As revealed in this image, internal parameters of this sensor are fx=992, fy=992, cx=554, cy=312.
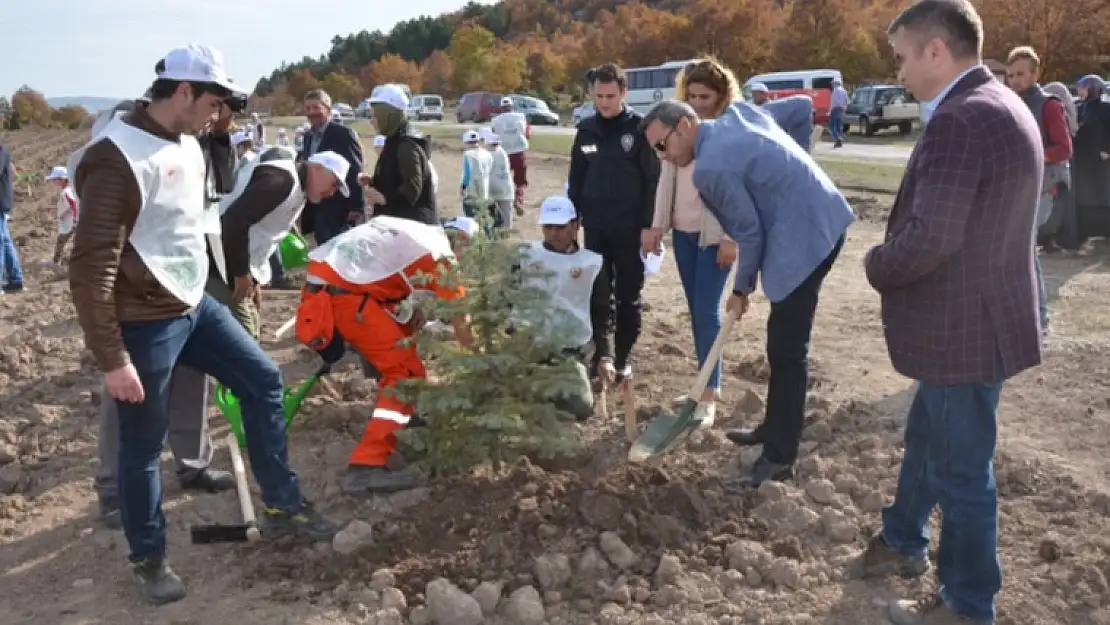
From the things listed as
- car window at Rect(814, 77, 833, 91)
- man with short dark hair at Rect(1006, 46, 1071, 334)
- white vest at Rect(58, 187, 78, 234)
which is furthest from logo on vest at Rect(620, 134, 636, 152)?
car window at Rect(814, 77, 833, 91)

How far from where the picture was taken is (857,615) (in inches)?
135

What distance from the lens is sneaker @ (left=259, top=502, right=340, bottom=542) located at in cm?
396

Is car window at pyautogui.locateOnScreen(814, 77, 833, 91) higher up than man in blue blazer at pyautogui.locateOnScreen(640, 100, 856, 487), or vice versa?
car window at pyautogui.locateOnScreen(814, 77, 833, 91)

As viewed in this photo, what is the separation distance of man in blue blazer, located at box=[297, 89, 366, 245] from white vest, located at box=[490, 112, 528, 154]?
663 cm

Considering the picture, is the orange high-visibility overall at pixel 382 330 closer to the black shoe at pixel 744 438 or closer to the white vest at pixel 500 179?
the black shoe at pixel 744 438

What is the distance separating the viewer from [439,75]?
266 ft

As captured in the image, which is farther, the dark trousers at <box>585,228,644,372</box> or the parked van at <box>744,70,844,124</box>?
the parked van at <box>744,70,844,124</box>

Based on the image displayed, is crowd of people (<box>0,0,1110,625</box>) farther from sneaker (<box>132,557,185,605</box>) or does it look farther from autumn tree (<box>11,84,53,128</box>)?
autumn tree (<box>11,84,53,128</box>)

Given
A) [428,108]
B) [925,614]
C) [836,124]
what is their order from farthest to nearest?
[428,108] → [836,124] → [925,614]

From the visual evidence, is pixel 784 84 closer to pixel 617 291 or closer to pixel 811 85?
pixel 811 85

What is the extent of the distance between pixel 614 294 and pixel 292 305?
3.70m

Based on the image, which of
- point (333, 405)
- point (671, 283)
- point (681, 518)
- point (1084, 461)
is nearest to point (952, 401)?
point (681, 518)

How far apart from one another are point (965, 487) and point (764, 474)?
48.7 inches

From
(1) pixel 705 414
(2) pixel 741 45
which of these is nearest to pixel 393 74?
(2) pixel 741 45
